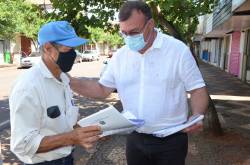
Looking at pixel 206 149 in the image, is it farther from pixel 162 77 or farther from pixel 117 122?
pixel 117 122

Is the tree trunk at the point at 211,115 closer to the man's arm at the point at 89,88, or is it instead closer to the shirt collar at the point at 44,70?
the man's arm at the point at 89,88

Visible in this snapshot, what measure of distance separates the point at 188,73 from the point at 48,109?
46.4 inches

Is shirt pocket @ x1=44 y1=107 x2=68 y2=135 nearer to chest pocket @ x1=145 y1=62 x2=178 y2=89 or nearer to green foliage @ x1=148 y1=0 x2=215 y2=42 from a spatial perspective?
chest pocket @ x1=145 y1=62 x2=178 y2=89

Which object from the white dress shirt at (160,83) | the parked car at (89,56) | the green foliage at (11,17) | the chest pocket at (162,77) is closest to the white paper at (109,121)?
the white dress shirt at (160,83)

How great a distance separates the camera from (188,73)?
3.19m

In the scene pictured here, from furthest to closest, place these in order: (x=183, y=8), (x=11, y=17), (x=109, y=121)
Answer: (x=11, y=17) → (x=183, y=8) → (x=109, y=121)

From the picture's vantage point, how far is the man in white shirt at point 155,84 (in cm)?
318

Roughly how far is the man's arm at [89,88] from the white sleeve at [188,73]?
74 cm

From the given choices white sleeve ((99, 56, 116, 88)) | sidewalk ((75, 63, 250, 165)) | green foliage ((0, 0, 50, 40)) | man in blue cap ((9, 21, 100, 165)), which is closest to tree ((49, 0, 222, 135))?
sidewalk ((75, 63, 250, 165))

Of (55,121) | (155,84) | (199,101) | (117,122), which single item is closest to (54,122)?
(55,121)

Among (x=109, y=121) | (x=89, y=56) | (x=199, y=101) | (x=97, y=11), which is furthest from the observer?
(x=89, y=56)

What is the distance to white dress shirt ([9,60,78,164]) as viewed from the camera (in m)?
2.40

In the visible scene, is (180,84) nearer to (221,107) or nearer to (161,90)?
(161,90)

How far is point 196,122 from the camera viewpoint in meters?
3.03
